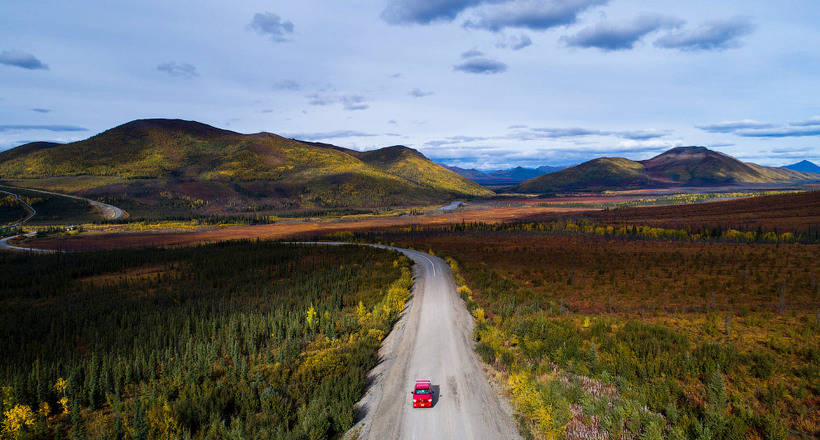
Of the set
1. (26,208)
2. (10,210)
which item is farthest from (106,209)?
(10,210)

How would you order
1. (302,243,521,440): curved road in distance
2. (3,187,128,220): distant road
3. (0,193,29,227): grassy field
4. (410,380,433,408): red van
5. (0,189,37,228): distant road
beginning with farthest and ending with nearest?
(3,187,128,220): distant road
(0,193,29,227): grassy field
(0,189,37,228): distant road
(410,380,433,408): red van
(302,243,521,440): curved road in distance

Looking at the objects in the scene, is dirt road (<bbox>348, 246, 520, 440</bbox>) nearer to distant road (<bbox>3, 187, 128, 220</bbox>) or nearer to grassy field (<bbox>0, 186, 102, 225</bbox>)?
Result: distant road (<bbox>3, 187, 128, 220</bbox>)

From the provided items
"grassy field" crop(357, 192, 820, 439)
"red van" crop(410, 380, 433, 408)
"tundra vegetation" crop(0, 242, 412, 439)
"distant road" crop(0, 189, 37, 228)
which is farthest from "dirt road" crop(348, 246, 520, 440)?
"distant road" crop(0, 189, 37, 228)

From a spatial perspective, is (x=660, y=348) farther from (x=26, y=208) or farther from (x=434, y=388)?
(x=26, y=208)

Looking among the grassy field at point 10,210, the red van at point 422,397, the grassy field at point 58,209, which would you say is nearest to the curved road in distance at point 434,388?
the red van at point 422,397

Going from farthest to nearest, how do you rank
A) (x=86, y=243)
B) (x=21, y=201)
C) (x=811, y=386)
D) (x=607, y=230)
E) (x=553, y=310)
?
(x=21, y=201) → (x=86, y=243) → (x=607, y=230) → (x=553, y=310) → (x=811, y=386)

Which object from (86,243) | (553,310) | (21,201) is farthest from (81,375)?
(21,201)

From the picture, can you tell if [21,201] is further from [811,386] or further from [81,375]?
[811,386]
